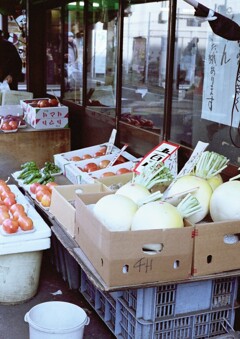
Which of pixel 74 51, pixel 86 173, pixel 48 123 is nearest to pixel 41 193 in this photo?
pixel 86 173

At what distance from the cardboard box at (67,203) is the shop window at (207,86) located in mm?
1253

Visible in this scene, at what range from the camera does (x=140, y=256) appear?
313 centimetres

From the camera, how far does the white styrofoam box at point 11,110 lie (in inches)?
318

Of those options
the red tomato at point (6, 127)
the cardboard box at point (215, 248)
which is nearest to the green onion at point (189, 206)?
the cardboard box at point (215, 248)

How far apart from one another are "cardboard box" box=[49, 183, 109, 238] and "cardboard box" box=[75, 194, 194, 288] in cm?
66

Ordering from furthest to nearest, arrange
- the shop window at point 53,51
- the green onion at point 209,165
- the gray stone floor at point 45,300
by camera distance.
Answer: the shop window at point 53,51
the gray stone floor at point 45,300
the green onion at point 209,165

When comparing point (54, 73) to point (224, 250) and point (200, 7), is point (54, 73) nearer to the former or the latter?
point (200, 7)

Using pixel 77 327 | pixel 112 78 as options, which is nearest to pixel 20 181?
pixel 112 78

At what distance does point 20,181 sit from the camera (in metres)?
5.85

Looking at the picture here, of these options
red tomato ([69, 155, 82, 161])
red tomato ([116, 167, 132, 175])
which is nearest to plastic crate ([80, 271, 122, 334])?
red tomato ([116, 167, 132, 175])

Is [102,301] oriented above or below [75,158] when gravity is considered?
below

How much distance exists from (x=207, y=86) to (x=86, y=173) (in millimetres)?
1429

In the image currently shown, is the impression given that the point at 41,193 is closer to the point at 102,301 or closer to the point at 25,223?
the point at 25,223

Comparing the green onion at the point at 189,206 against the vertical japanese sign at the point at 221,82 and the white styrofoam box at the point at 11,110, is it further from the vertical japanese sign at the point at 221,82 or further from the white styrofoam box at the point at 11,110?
the white styrofoam box at the point at 11,110
